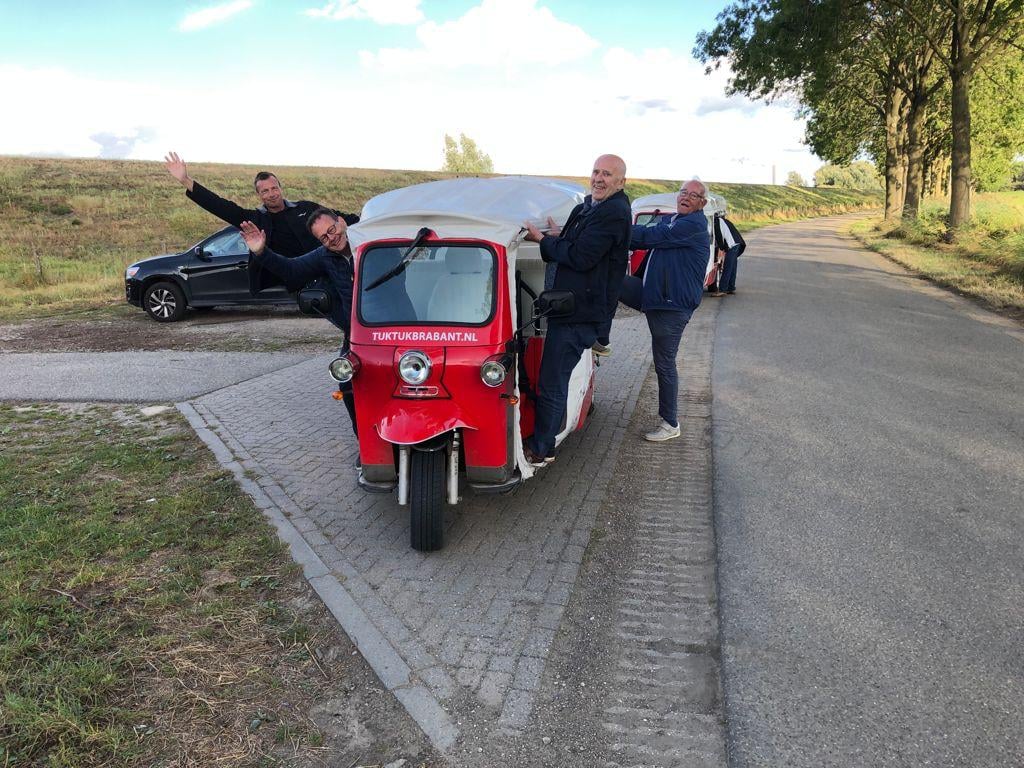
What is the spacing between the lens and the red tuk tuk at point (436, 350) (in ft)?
13.8

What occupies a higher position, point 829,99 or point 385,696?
point 829,99

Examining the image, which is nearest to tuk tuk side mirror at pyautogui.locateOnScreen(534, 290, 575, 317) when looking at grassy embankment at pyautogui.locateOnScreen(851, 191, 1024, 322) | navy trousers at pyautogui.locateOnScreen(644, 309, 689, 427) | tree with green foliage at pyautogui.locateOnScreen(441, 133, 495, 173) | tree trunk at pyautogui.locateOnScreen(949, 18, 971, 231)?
navy trousers at pyautogui.locateOnScreen(644, 309, 689, 427)

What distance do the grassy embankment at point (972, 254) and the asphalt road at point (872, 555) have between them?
5.24 metres

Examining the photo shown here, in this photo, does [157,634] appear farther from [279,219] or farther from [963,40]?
[963,40]

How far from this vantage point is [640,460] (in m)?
5.90

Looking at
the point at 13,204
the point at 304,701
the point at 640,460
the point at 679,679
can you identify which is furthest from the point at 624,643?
the point at 13,204

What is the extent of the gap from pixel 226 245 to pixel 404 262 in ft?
33.4

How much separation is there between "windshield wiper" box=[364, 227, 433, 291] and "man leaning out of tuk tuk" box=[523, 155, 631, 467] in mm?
713

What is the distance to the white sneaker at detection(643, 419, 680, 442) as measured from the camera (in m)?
6.34

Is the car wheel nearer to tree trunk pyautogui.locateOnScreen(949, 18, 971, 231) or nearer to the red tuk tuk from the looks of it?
the red tuk tuk

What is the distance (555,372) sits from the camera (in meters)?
4.86

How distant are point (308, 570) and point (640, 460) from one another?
2.94m

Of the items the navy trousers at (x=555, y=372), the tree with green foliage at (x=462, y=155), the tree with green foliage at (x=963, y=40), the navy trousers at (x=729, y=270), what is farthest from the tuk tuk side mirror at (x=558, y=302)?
the tree with green foliage at (x=462, y=155)

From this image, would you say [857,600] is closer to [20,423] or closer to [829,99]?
[20,423]
